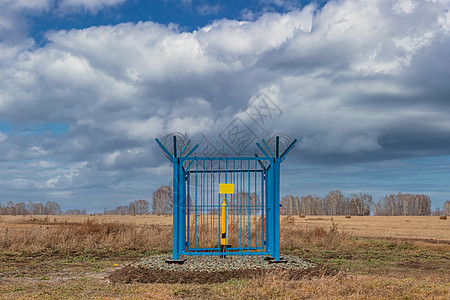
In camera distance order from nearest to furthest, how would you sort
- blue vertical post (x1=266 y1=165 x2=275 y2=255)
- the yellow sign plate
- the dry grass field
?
the dry grass field, blue vertical post (x1=266 y1=165 x2=275 y2=255), the yellow sign plate

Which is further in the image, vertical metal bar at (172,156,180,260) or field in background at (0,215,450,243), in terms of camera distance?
field in background at (0,215,450,243)

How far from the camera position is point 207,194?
507 inches

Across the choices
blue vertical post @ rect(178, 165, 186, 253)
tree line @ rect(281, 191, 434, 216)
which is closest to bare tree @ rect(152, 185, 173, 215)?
blue vertical post @ rect(178, 165, 186, 253)

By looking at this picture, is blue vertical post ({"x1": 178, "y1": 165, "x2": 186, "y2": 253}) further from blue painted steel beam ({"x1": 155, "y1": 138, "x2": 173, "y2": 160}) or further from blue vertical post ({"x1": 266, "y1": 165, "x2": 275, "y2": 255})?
blue vertical post ({"x1": 266, "y1": 165, "x2": 275, "y2": 255})

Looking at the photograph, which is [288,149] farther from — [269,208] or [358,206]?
[358,206]

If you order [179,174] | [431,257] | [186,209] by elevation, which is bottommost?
[431,257]

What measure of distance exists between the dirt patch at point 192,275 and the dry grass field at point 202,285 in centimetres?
17

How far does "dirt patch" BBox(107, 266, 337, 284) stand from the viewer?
1038cm

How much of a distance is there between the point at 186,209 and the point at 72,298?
4648 millimetres

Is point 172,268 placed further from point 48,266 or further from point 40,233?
point 40,233

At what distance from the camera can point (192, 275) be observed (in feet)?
35.3

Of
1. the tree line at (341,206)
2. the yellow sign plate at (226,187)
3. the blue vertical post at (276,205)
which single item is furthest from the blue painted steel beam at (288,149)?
the tree line at (341,206)

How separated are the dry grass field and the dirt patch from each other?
17cm

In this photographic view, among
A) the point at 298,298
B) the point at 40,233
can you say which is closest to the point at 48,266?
the point at 40,233
